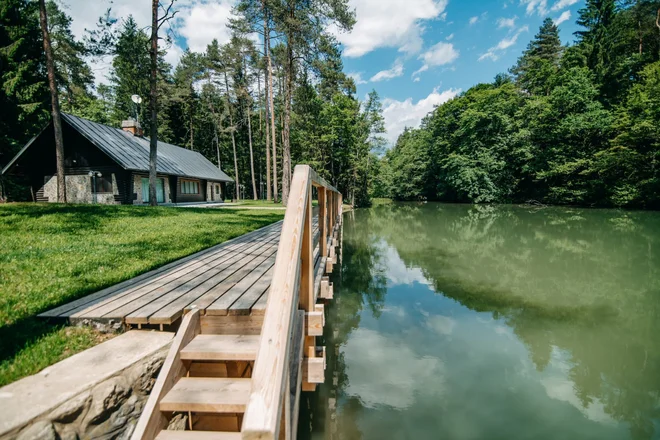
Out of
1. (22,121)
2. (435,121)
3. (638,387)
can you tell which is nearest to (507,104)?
(435,121)

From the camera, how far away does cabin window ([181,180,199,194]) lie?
76.9 feet

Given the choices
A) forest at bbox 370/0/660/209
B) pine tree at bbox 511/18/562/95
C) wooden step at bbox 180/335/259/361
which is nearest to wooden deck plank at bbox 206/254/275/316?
wooden step at bbox 180/335/259/361

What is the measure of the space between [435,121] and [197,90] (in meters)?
28.7

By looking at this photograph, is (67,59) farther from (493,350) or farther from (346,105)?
(493,350)

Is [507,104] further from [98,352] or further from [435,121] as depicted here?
[98,352]

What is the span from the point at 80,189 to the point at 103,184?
1515mm

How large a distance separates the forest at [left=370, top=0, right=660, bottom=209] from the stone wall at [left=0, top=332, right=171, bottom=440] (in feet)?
100

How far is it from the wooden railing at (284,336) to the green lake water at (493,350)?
5.48 feet

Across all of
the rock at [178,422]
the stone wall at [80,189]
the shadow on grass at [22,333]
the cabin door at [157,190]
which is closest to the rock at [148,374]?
the rock at [178,422]

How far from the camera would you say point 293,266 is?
5.29 feet

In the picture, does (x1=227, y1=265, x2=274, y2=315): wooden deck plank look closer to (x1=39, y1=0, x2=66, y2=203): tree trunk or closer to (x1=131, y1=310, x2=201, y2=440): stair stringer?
(x1=131, y1=310, x2=201, y2=440): stair stringer

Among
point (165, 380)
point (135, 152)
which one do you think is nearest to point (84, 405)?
point (165, 380)

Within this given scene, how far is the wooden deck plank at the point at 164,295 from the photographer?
95.7 inches

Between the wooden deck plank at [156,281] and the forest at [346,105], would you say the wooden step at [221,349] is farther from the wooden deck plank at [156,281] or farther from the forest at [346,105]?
the forest at [346,105]
